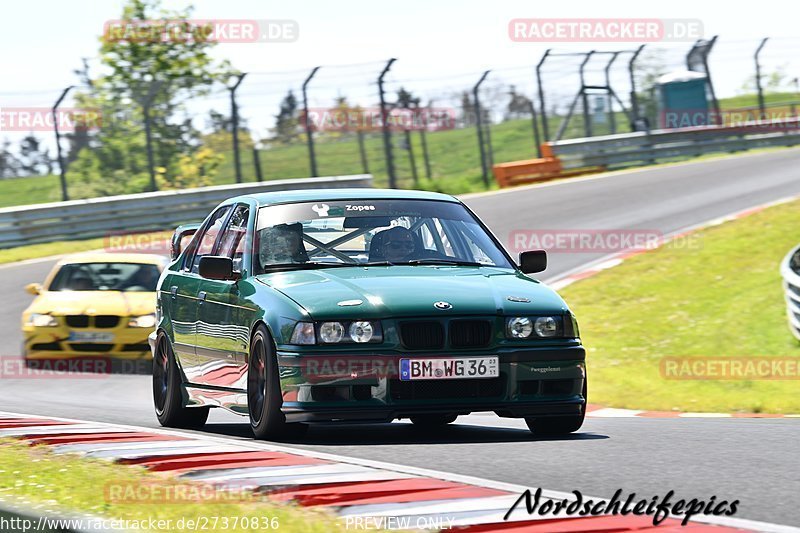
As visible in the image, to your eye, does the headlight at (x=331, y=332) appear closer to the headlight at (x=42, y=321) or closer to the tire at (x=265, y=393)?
the tire at (x=265, y=393)

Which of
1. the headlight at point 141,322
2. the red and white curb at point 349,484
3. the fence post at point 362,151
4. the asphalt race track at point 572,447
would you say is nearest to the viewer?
the red and white curb at point 349,484

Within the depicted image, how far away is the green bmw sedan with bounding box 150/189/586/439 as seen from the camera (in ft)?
24.5

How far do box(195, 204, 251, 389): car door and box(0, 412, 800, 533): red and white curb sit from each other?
452 mm

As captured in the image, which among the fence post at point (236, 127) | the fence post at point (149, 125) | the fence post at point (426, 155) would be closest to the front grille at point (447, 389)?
the fence post at point (236, 127)

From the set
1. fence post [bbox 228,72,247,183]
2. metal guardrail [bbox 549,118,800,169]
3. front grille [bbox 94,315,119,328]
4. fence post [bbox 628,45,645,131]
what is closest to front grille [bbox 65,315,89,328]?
front grille [bbox 94,315,119,328]

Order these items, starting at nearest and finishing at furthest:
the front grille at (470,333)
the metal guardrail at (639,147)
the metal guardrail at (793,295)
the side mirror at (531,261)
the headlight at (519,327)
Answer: the front grille at (470,333) < the headlight at (519,327) < the side mirror at (531,261) < the metal guardrail at (793,295) < the metal guardrail at (639,147)

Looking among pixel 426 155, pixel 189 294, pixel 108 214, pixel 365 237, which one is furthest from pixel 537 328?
pixel 426 155

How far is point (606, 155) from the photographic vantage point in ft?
108

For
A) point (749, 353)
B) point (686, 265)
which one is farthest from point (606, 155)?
point (749, 353)

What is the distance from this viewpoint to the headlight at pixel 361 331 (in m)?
7.46

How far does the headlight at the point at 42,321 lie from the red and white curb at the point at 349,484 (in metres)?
7.06

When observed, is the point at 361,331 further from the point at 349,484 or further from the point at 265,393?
the point at 349,484

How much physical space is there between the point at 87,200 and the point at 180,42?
1739 cm

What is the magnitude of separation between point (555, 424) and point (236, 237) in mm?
2367
